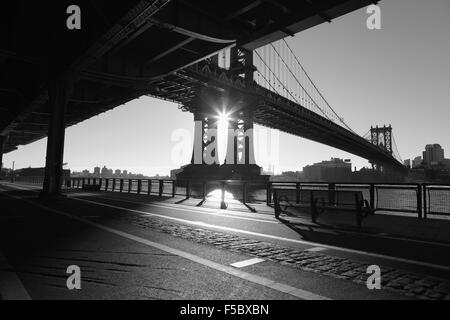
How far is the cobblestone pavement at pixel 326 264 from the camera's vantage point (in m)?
3.60

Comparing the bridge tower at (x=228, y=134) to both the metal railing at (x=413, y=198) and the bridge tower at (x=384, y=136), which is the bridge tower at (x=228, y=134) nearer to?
the metal railing at (x=413, y=198)

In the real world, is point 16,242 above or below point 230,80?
below

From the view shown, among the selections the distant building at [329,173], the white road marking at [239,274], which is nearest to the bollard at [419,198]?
the white road marking at [239,274]

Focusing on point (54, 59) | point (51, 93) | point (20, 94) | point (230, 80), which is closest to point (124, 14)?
point (54, 59)

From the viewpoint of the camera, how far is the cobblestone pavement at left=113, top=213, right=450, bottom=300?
360 centimetres

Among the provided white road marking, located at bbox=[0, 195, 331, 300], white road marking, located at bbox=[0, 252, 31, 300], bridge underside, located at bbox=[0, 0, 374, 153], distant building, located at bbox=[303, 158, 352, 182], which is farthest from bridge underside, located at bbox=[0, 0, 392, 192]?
distant building, located at bbox=[303, 158, 352, 182]

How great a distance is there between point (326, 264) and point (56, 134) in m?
18.6

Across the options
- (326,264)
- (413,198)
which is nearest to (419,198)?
(413,198)

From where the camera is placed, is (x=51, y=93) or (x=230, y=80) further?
(x=230, y=80)

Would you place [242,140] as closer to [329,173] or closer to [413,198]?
[413,198]
